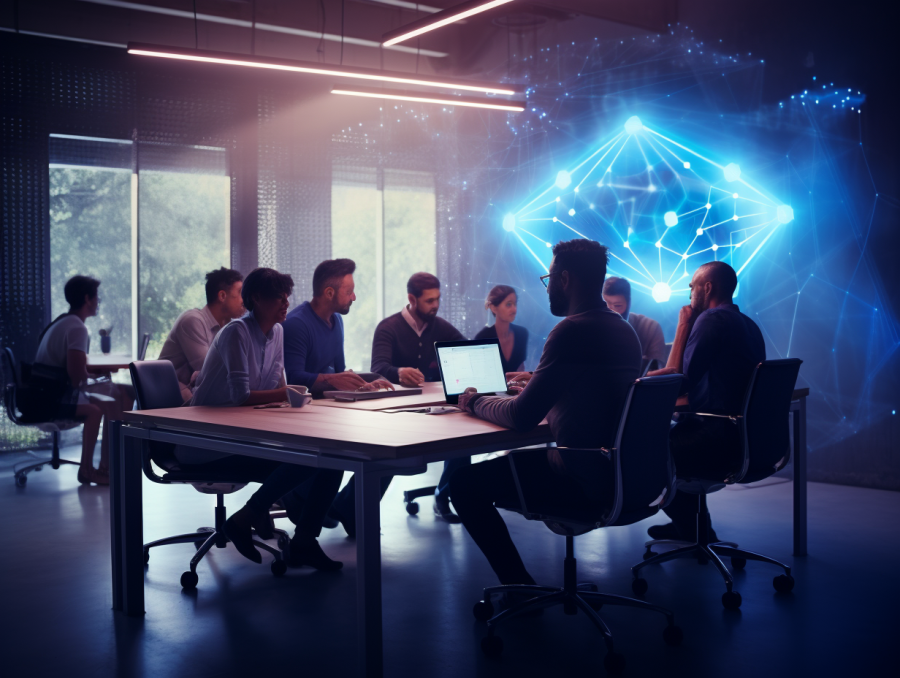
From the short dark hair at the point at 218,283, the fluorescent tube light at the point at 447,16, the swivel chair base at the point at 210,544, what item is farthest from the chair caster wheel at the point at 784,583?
the short dark hair at the point at 218,283

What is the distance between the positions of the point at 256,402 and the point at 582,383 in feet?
5.02

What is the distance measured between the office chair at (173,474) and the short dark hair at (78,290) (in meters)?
2.18

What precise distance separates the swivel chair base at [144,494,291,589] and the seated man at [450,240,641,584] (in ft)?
3.78

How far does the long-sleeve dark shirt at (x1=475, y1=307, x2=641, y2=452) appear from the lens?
2.80m

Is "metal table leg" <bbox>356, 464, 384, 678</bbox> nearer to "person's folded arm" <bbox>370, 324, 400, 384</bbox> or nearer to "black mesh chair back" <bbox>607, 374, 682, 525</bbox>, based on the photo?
"black mesh chair back" <bbox>607, 374, 682, 525</bbox>

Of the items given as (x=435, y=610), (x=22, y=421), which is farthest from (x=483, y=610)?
(x=22, y=421)

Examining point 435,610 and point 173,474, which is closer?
point 435,610

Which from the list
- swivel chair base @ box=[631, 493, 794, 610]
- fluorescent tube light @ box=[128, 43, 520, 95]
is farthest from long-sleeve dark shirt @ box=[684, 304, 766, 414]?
fluorescent tube light @ box=[128, 43, 520, 95]

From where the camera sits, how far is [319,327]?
451 cm

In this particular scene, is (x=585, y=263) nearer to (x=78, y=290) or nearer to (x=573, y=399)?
(x=573, y=399)

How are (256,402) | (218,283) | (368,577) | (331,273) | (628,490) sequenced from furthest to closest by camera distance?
(218,283), (331,273), (256,402), (628,490), (368,577)

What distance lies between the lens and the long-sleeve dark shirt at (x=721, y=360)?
3.55 metres

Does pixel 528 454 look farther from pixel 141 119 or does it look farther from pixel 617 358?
pixel 141 119

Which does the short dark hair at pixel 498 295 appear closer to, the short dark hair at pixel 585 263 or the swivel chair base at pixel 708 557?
the swivel chair base at pixel 708 557
